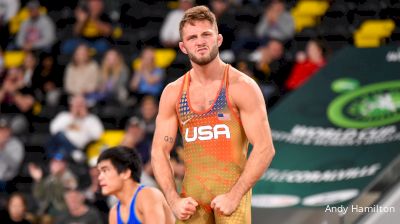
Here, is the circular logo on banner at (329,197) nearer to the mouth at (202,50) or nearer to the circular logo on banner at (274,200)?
the circular logo on banner at (274,200)

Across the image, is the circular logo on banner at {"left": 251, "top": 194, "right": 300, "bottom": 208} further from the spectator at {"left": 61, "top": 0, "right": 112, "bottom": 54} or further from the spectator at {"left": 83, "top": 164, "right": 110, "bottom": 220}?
the spectator at {"left": 61, "top": 0, "right": 112, "bottom": 54}

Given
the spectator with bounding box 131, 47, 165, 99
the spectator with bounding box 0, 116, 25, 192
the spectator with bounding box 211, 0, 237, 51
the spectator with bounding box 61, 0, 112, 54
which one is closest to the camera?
the spectator with bounding box 0, 116, 25, 192

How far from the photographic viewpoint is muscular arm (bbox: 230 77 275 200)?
4.96 m

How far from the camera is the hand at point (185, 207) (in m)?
4.98

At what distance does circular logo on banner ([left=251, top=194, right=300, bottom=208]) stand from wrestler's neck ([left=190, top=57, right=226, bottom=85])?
3330 millimetres

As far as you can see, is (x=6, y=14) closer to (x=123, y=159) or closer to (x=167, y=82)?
(x=167, y=82)

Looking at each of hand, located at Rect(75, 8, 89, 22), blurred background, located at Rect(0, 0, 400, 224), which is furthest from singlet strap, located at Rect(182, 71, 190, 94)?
hand, located at Rect(75, 8, 89, 22)

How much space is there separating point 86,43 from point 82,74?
3.18 ft

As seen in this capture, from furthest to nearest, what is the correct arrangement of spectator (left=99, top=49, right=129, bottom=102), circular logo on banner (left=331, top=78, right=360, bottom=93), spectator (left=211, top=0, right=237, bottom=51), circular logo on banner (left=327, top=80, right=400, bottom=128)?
spectator (left=99, top=49, right=129, bottom=102), spectator (left=211, top=0, right=237, bottom=51), circular logo on banner (left=331, top=78, right=360, bottom=93), circular logo on banner (left=327, top=80, right=400, bottom=128)

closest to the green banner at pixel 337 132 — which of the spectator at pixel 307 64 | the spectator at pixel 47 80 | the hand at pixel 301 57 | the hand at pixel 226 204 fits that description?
the spectator at pixel 307 64

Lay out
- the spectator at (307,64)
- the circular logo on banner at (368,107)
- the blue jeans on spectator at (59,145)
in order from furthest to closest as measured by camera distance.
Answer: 1. the blue jeans on spectator at (59,145)
2. the spectator at (307,64)
3. the circular logo on banner at (368,107)

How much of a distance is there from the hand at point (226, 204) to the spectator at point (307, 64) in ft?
22.4

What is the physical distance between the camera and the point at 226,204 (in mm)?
4938

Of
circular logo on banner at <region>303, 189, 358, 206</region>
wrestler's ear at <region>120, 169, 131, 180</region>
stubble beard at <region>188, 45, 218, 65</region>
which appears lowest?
circular logo on banner at <region>303, 189, 358, 206</region>
